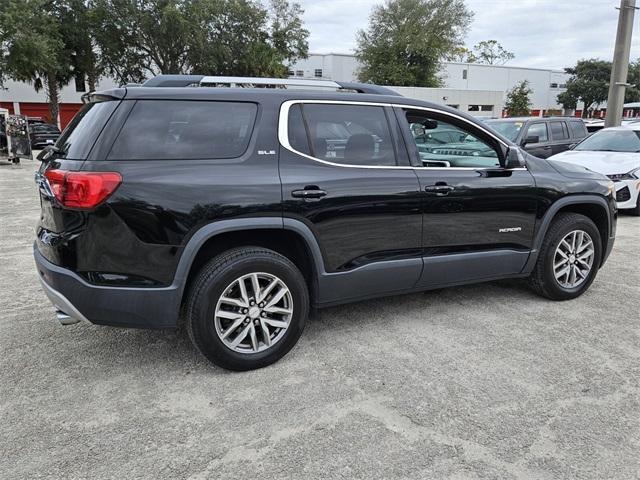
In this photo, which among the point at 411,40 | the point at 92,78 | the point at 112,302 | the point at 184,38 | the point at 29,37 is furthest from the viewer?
the point at 411,40

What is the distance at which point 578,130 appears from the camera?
12.4 meters

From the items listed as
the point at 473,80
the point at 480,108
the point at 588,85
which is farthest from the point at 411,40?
the point at 588,85

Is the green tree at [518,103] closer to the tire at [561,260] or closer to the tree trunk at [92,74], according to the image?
the tree trunk at [92,74]

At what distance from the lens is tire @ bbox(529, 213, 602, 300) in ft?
14.7

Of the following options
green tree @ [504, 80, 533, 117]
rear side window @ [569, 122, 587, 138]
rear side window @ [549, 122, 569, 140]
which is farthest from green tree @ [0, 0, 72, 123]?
green tree @ [504, 80, 533, 117]

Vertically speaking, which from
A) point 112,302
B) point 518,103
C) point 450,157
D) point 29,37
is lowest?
point 112,302

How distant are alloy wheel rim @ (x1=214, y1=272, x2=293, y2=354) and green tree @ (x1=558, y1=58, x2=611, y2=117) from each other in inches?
2654

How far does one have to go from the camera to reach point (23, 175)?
15930 millimetres

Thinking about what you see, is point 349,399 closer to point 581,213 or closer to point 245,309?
point 245,309

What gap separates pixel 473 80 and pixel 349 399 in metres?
66.1

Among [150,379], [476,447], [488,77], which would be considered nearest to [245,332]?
[150,379]

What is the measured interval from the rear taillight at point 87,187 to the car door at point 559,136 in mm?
10908

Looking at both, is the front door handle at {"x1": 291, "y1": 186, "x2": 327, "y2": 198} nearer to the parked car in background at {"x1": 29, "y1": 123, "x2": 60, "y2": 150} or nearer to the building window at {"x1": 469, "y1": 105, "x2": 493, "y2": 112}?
the parked car in background at {"x1": 29, "y1": 123, "x2": 60, "y2": 150}

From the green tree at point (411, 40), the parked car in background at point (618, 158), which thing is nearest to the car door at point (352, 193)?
the parked car in background at point (618, 158)
